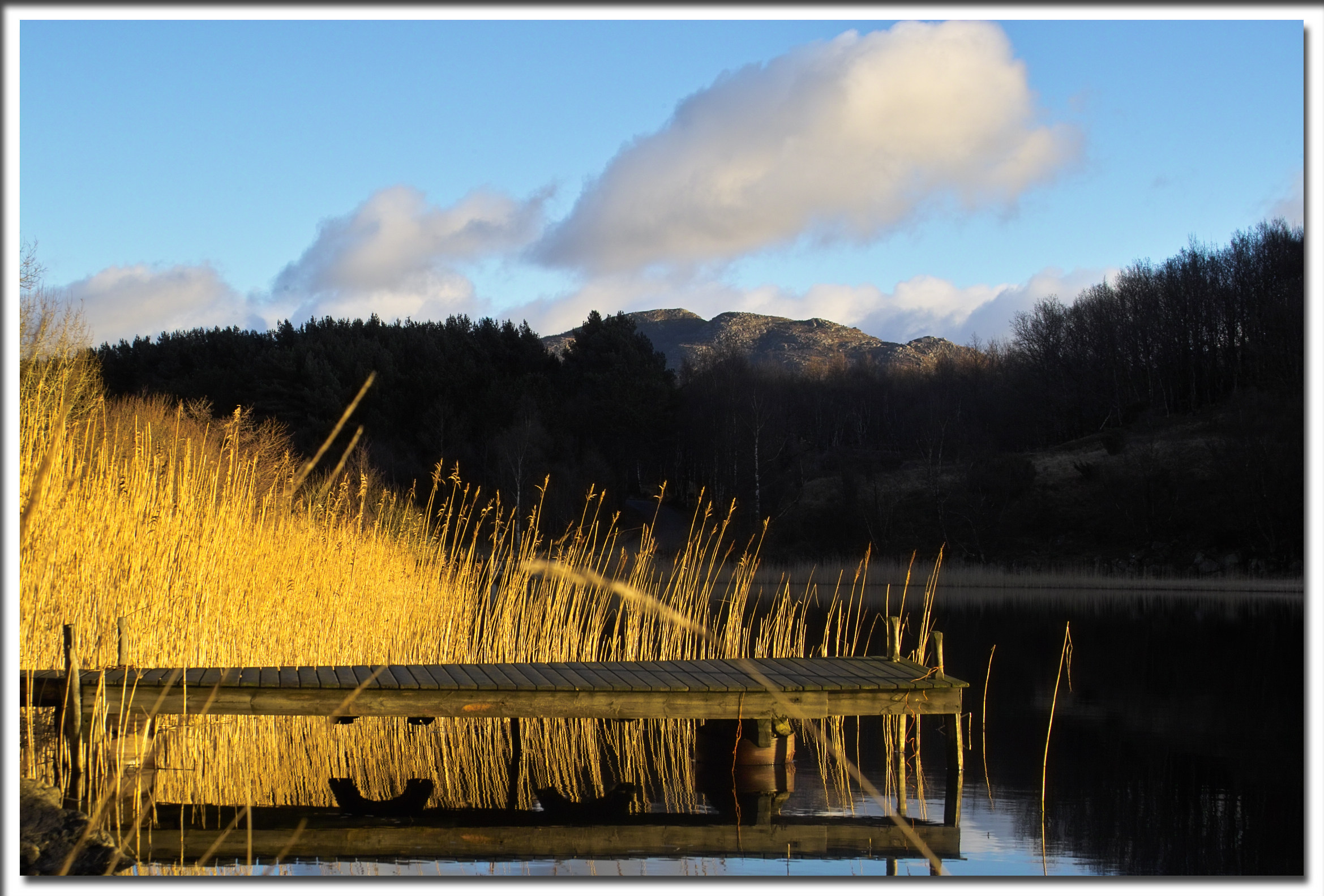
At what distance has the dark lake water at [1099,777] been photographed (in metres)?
4.43

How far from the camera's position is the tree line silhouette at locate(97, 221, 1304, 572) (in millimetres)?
24203

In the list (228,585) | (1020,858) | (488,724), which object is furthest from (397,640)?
(1020,858)

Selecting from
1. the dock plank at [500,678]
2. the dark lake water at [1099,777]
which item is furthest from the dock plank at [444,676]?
the dark lake water at [1099,777]

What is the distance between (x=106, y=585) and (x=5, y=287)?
2.23 metres

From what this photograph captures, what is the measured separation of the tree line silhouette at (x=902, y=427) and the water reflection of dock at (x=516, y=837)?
18120mm

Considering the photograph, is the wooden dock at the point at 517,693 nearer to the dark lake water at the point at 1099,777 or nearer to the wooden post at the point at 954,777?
the wooden post at the point at 954,777

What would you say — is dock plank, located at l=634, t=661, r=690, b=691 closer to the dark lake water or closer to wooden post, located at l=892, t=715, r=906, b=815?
the dark lake water

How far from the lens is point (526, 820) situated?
4934mm

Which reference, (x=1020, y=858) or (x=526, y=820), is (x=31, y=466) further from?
(x=1020, y=858)

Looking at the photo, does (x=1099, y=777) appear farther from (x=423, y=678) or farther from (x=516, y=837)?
(x=423, y=678)

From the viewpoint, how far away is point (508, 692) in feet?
16.3

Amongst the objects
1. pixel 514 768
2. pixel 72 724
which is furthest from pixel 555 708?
pixel 72 724

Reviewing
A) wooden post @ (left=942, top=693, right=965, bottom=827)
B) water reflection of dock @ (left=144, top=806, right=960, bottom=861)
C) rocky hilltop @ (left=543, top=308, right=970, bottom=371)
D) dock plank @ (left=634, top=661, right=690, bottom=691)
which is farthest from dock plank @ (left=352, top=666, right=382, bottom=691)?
rocky hilltop @ (left=543, top=308, right=970, bottom=371)

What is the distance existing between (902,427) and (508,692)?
1301 inches
